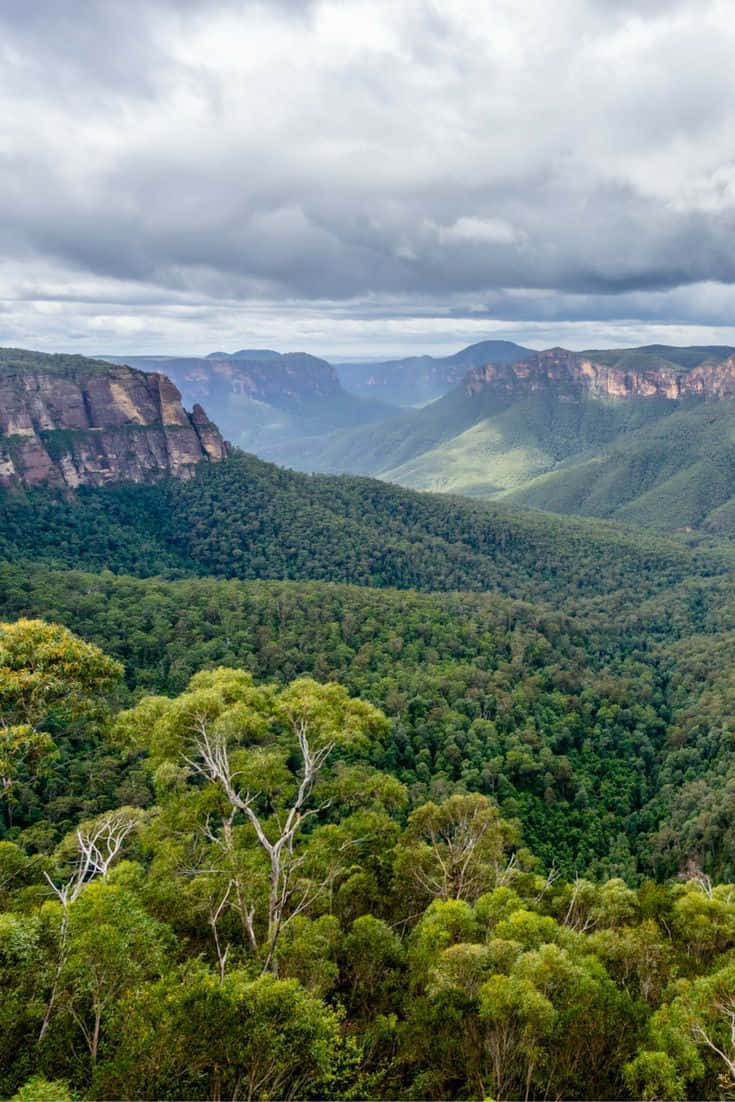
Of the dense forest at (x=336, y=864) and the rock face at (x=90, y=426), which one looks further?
the rock face at (x=90, y=426)

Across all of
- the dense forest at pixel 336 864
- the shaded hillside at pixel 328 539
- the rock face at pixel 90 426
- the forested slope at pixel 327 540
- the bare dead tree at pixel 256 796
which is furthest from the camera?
the rock face at pixel 90 426

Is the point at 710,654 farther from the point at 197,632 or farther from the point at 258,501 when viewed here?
the point at 258,501

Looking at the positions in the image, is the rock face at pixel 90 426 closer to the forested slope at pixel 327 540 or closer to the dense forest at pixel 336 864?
the forested slope at pixel 327 540

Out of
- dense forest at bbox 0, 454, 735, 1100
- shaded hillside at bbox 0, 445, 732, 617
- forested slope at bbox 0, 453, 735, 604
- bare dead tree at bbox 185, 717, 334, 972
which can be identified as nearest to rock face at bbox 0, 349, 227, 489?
forested slope at bbox 0, 453, 735, 604

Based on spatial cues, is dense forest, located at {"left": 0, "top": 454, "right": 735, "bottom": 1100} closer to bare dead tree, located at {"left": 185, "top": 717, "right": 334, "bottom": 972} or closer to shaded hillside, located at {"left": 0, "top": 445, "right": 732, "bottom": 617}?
bare dead tree, located at {"left": 185, "top": 717, "right": 334, "bottom": 972}

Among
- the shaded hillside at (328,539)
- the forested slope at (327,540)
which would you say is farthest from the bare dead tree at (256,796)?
the shaded hillside at (328,539)

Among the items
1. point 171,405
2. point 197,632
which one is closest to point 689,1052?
point 197,632
